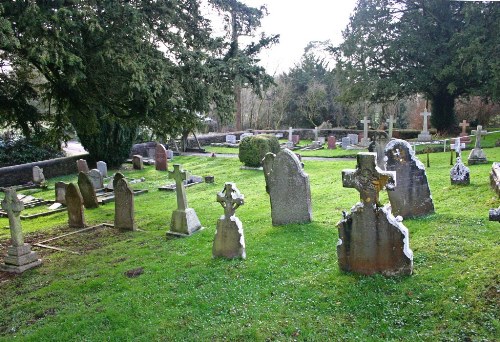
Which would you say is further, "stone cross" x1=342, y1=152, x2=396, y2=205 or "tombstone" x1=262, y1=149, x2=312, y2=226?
"tombstone" x1=262, y1=149, x2=312, y2=226

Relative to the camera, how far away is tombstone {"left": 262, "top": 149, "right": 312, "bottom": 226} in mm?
8938

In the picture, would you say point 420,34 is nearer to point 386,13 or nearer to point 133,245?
point 386,13

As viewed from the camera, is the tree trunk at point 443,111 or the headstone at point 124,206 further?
the tree trunk at point 443,111

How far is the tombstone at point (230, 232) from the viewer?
291 inches

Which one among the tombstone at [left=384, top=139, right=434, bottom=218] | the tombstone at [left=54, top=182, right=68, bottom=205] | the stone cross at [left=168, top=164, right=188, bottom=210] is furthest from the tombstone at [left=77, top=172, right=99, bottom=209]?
the tombstone at [left=384, top=139, right=434, bottom=218]

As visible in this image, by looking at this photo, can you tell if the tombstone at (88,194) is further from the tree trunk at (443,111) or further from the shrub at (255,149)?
the tree trunk at (443,111)

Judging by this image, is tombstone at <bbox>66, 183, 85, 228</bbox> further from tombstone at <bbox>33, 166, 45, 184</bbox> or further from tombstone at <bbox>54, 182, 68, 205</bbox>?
tombstone at <bbox>33, 166, 45, 184</bbox>

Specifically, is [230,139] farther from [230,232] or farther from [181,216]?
[230,232]

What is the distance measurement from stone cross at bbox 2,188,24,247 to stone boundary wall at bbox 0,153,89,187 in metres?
12.5

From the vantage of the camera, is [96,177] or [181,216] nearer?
[181,216]

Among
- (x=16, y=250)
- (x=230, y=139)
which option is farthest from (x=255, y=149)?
(x=230, y=139)

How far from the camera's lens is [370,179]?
6055 millimetres

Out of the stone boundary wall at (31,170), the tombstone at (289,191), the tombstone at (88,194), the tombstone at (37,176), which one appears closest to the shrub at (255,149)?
the tombstone at (88,194)

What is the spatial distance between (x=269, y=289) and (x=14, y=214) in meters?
5.91
